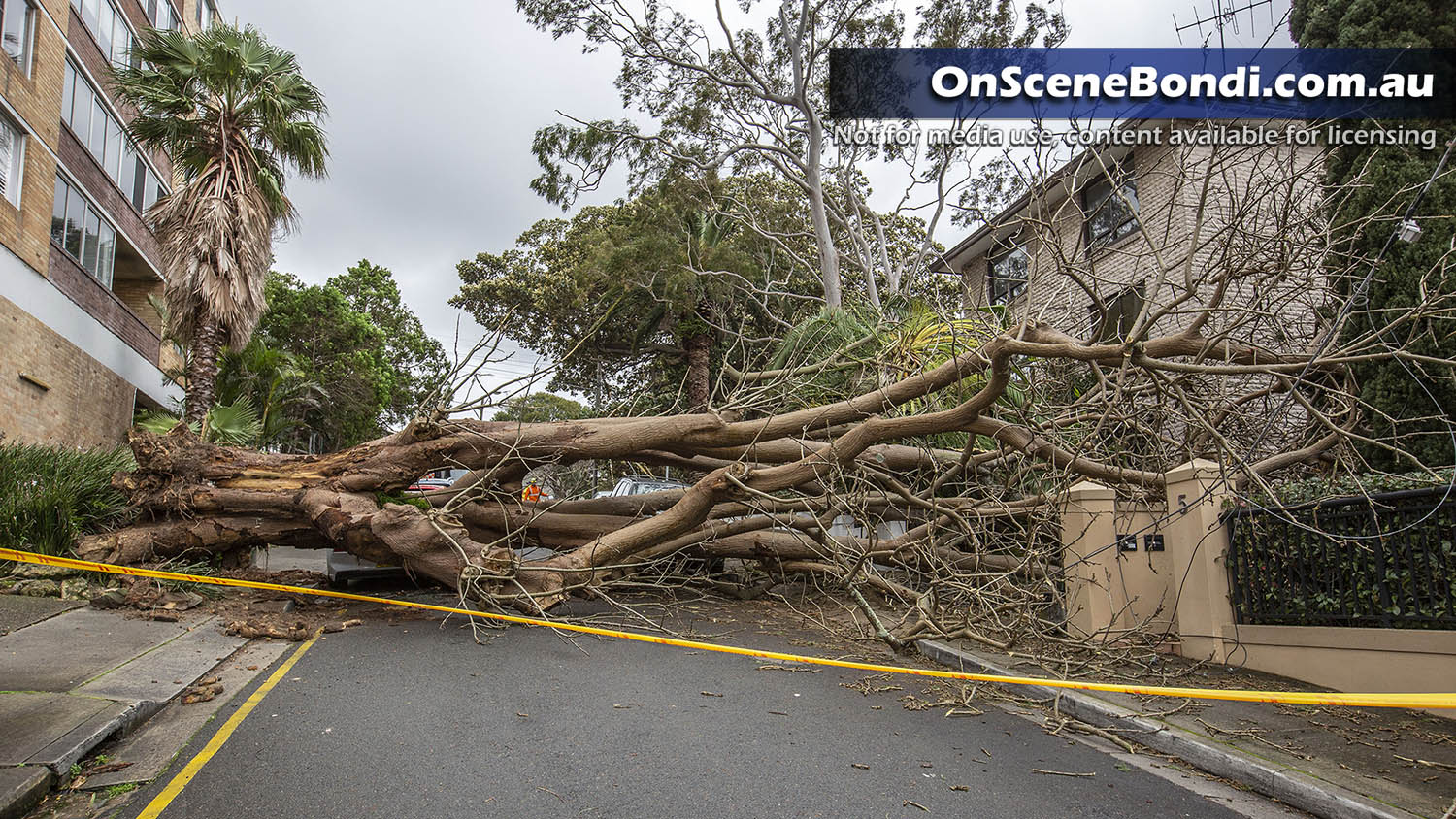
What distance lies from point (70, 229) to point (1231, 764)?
21654 millimetres

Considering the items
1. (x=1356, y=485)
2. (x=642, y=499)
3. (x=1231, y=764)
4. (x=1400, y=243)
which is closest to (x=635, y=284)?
(x=642, y=499)

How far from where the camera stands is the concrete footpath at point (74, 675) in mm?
3746

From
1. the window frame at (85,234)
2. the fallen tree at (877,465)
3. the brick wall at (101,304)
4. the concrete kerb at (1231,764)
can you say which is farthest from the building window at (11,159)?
the concrete kerb at (1231,764)

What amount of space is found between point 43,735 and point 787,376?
24.0ft

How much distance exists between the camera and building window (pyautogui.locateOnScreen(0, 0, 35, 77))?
47.1 feet

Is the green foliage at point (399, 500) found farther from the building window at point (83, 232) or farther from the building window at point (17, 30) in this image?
the building window at point (83, 232)

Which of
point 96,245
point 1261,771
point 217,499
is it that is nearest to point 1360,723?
point 1261,771

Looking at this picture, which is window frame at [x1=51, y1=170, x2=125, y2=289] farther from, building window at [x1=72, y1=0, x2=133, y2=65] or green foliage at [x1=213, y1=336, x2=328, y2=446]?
green foliage at [x1=213, y1=336, x2=328, y2=446]

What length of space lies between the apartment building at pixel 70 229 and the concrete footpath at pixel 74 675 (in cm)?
987

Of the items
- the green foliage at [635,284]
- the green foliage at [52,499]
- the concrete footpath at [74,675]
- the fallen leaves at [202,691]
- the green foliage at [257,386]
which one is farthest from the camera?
the green foliage at [635,284]

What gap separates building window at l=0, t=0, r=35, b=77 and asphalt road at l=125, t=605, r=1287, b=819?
14.7m

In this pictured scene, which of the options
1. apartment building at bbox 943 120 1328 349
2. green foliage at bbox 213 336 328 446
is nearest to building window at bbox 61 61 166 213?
green foliage at bbox 213 336 328 446

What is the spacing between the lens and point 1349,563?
595cm

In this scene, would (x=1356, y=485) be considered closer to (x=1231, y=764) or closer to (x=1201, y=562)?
(x=1201, y=562)
